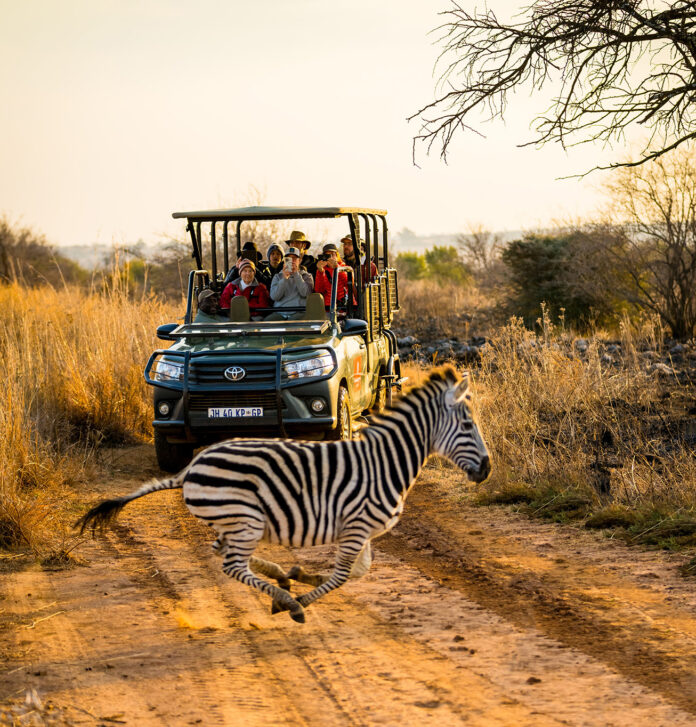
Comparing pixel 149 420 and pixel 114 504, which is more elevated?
pixel 114 504

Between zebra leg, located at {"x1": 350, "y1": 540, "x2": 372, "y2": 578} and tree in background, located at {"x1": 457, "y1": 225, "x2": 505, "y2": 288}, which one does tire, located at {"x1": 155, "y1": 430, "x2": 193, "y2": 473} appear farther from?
tree in background, located at {"x1": 457, "y1": 225, "x2": 505, "y2": 288}

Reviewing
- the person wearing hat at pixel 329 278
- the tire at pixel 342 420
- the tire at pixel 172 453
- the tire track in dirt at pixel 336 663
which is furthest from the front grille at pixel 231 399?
the tire track in dirt at pixel 336 663

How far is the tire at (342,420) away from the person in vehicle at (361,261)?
2126 millimetres

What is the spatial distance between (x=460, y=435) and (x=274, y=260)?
250 inches

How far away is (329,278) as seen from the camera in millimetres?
12070

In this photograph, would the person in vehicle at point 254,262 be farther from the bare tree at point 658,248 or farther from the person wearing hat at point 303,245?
the bare tree at point 658,248

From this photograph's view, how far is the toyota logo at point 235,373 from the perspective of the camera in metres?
10.1

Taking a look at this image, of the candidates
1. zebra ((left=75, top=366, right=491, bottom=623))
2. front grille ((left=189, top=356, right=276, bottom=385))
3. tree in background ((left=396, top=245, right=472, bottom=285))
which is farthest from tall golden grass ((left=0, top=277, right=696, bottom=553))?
tree in background ((left=396, top=245, right=472, bottom=285))

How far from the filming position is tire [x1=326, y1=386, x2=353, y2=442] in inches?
405

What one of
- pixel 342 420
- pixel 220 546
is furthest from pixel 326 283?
pixel 220 546

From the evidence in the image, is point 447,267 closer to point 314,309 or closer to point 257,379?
point 314,309

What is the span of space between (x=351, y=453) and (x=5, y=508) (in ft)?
11.5

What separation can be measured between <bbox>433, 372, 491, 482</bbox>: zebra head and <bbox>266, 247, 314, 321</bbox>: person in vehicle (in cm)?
522

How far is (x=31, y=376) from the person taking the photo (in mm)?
12719
